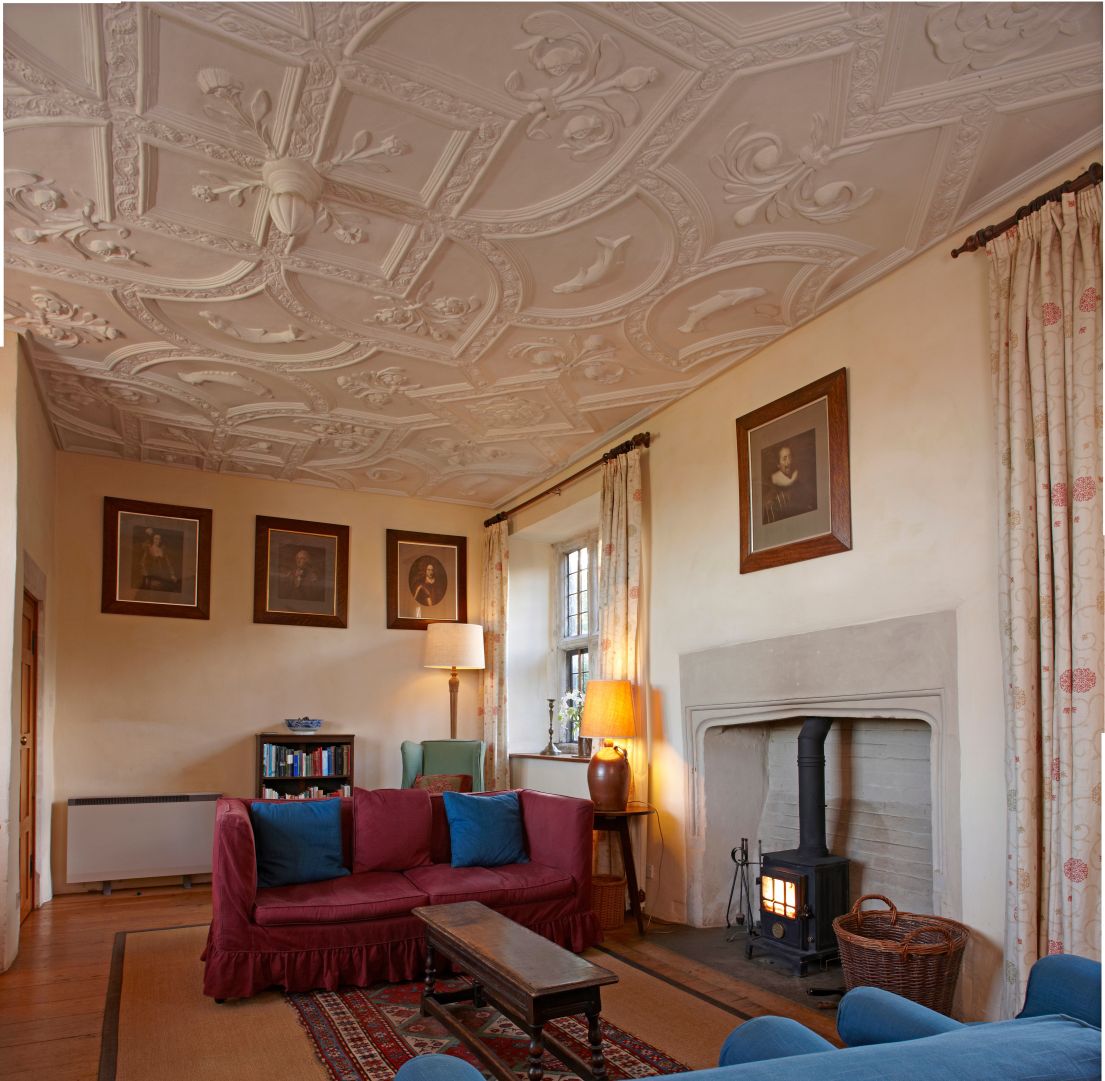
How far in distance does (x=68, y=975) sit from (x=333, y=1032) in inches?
71.2

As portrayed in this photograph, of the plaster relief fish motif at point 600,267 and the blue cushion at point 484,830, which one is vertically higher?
the plaster relief fish motif at point 600,267

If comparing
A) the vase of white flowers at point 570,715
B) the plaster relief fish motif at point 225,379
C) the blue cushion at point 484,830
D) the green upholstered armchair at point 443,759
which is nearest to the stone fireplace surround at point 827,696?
the blue cushion at point 484,830

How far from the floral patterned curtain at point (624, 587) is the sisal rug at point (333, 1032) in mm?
1796

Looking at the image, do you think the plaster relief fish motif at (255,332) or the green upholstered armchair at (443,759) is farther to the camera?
the green upholstered armchair at (443,759)

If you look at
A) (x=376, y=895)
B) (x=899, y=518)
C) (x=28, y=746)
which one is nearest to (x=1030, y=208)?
(x=899, y=518)

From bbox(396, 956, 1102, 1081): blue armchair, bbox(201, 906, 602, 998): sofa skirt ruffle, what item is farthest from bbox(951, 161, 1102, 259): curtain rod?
bbox(201, 906, 602, 998): sofa skirt ruffle

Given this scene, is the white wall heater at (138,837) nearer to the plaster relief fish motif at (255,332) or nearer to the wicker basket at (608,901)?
the wicker basket at (608,901)

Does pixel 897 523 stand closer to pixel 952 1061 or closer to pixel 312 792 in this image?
pixel 952 1061

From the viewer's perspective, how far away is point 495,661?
880cm

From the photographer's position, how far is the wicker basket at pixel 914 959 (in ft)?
12.1

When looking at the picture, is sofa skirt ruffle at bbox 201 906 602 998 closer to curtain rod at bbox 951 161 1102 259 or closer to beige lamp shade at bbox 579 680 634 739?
beige lamp shade at bbox 579 680 634 739

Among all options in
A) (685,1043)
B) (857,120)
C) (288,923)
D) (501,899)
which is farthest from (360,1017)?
(857,120)

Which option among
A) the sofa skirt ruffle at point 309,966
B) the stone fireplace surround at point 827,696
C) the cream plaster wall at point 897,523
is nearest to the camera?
the cream plaster wall at point 897,523

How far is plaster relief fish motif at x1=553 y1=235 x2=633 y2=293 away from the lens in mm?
4271
